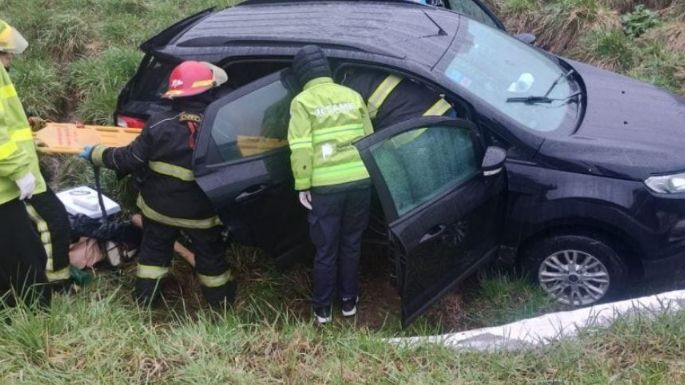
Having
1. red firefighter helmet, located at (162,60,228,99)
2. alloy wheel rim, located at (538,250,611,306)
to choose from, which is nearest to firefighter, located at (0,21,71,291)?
red firefighter helmet, located at (162,60,228,99)

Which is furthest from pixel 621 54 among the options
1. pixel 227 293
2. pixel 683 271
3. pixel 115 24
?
pixel 115 24

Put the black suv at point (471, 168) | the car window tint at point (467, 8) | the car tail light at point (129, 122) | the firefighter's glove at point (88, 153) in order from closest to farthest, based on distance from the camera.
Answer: the black suv at point (471, 168) → the firefighter's glove at point (88, 153) → the car tail light at point (129, 122) → the car window tint at point (467, 8)

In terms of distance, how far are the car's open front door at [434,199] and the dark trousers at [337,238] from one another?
0.45m

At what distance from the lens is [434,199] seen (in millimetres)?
3727

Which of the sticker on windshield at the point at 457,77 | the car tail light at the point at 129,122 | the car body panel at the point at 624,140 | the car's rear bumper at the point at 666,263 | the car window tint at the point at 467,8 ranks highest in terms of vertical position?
the sticker on windshield at the point at 457,77

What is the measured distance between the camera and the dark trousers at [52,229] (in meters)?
4.04

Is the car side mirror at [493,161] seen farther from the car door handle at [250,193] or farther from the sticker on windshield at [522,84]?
the car door handle at [250,193]

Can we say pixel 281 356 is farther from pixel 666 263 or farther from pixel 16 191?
pixel 666 263

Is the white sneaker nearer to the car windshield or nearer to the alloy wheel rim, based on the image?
the alloy wheel rim

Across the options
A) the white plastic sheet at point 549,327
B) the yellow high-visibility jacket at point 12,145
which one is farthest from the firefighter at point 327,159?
the yellow high-visibility jacket at point 12,145

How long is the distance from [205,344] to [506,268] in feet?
6.37

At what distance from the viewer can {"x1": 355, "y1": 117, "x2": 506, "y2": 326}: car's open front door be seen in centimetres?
347

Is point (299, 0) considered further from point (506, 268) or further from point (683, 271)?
point (683, 271)

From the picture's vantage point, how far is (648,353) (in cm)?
318
